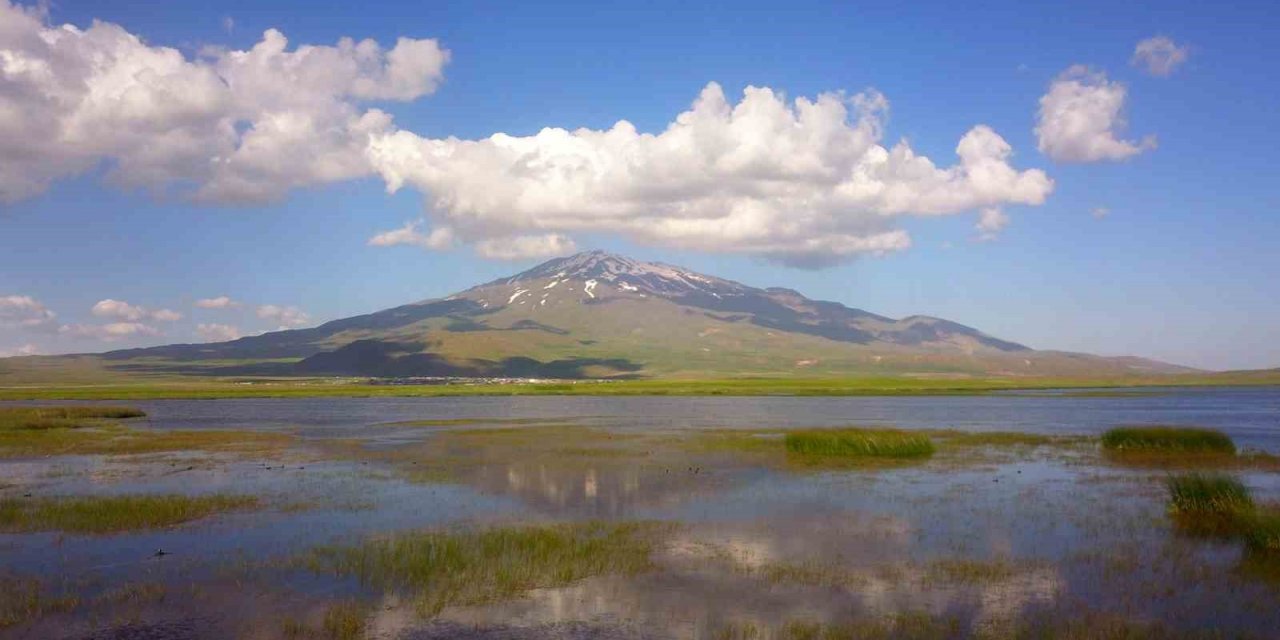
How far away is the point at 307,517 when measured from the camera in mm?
29328

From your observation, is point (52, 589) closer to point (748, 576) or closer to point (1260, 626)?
point (748, 576)

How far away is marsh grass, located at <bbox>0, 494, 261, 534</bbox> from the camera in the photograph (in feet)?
90.2

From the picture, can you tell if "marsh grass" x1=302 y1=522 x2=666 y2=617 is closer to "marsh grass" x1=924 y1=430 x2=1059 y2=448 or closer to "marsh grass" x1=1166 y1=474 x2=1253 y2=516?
"marsh grass" x1=1166 y1=474 x2=1253 y2=516

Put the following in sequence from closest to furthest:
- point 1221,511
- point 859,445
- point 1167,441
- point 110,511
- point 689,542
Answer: point 689,542 → point 1221,511 → point 110,511 → point 859,445 → point 1167,441

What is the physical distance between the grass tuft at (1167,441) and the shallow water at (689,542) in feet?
5.92

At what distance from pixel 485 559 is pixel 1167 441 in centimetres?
4175

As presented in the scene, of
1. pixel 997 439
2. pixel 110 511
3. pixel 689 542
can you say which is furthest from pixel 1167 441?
pixel 110 511

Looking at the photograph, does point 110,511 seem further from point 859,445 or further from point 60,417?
point 60,417

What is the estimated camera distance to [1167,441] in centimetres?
4881

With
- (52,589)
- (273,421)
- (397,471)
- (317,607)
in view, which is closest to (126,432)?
(273,421)

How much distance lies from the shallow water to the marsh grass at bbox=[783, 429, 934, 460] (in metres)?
2.19

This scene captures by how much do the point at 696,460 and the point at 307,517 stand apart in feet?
70.9

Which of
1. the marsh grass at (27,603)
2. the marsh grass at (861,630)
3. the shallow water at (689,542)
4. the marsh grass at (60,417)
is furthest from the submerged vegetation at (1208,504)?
the marsh grass at (60,417)

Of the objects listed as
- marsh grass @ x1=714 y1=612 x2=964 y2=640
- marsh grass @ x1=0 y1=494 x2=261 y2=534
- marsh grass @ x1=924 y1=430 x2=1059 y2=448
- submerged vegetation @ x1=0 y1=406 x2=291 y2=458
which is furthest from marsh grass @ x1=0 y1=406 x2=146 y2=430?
marsh grass @ x1=714 y1=612 x2=964 y2=640
